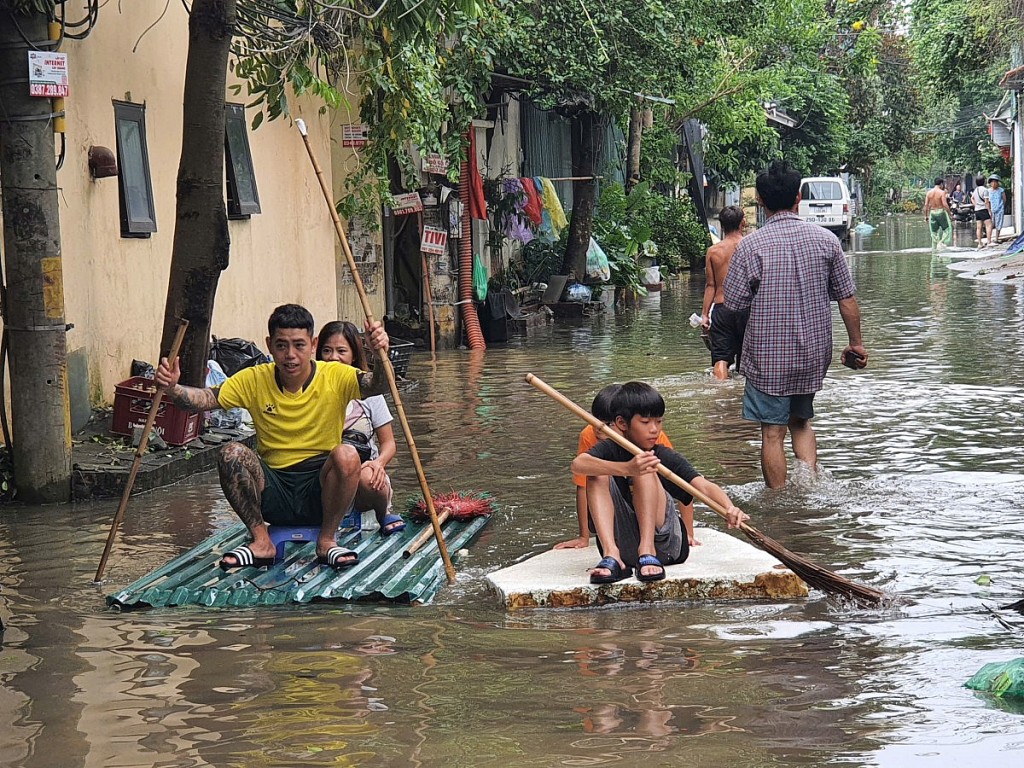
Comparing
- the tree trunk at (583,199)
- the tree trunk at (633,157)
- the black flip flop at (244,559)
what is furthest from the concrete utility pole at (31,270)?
the tree trunk at (633,157)

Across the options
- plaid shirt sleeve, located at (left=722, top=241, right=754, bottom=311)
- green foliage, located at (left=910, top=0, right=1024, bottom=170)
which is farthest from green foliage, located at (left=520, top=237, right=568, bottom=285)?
plaid shirt sleeve, located at (left=722, top=241, right=754, bottom=311)

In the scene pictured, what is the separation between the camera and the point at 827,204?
4112 centimetres

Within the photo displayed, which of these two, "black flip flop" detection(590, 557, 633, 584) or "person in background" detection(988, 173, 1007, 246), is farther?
"person in background" detection(988, 173, 1007, 246)

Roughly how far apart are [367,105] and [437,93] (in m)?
1.39

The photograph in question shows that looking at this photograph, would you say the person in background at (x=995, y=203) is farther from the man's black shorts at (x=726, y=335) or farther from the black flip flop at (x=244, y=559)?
the black flip flop at (x=244, y=559)

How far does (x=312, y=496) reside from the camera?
698 cm

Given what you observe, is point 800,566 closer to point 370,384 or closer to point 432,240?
point 370,384

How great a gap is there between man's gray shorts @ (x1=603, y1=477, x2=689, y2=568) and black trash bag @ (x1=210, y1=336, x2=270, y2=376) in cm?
619

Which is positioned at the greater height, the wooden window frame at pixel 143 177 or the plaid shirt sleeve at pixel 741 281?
the wooden window frame at pixel 143 177

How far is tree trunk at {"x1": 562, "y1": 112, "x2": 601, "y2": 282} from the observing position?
72.6ft

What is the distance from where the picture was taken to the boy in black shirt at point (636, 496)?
20.0 ft

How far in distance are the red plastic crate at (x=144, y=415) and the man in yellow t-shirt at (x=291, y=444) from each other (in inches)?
115

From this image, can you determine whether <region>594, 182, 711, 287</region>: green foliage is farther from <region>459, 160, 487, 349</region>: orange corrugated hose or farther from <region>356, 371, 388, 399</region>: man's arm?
<region>356, 371, 388, 399</region>: man's arm

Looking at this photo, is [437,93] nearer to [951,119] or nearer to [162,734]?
[162,734]
